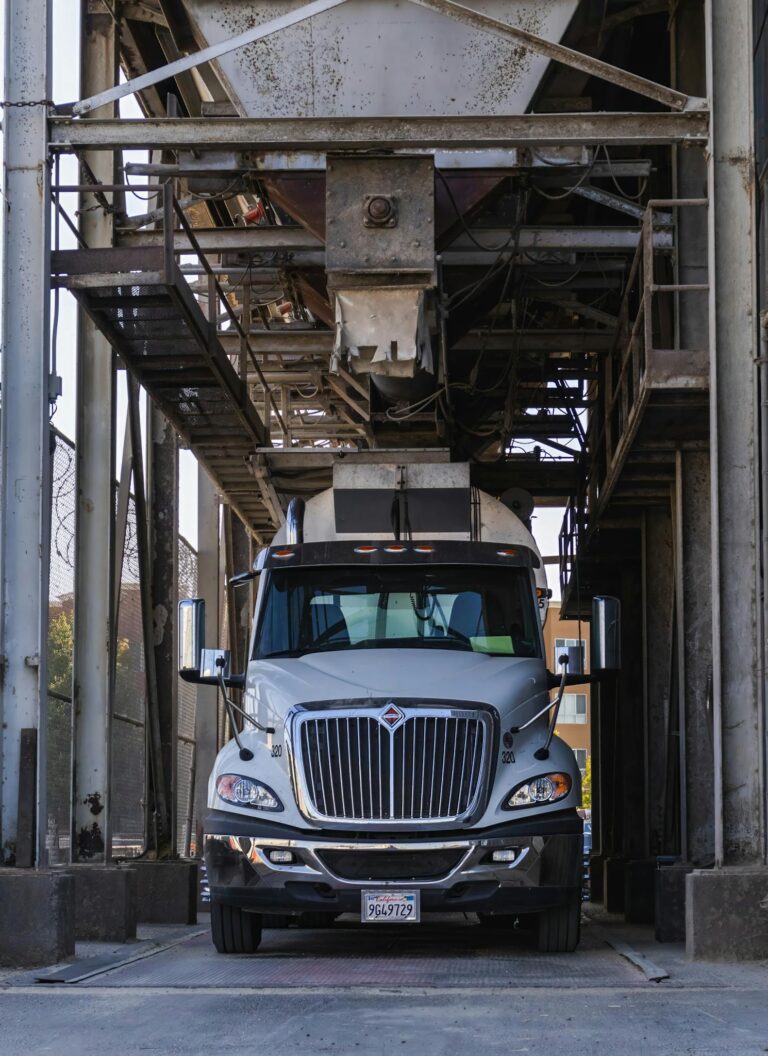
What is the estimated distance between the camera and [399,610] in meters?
12.2

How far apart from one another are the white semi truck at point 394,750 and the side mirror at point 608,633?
0.04 feet

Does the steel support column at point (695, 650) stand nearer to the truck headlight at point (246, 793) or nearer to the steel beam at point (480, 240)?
the steel beam at point (480, 240)

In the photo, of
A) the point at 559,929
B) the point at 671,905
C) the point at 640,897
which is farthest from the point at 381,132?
the point at 640,897

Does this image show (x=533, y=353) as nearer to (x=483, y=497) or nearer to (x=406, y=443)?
(x=406, y=443)

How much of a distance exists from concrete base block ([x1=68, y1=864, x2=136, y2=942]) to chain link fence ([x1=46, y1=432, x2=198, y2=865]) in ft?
1.51

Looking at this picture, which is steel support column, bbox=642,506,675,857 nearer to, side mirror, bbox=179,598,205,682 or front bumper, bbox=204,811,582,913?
front bumper, bbox=204,811,582,913

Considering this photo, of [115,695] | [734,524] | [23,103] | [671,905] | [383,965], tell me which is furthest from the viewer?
[115,695]

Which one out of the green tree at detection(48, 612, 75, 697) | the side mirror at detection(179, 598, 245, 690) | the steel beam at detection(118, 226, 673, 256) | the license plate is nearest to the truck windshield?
the side mirror at detection(179, 598, 245, 690)

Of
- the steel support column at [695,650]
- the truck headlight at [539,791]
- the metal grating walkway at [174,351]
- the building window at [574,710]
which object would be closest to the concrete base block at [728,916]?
the truck headlight at [539,791]

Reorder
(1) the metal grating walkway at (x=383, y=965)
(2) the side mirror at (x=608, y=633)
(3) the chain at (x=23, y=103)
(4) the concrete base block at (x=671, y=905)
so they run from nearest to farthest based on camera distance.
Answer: (1) the metal grating walkway at (x=383, y=965) < (2) the side mirror at (x=608, y=633) < (3) the chain at (x=23, y=103) < (4) the concrete base block at (x=671, y=905)

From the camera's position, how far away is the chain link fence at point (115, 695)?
14.5 metres

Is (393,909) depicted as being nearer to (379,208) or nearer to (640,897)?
(379,208)

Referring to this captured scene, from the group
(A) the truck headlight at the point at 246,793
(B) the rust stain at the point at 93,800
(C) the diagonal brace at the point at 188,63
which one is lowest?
(B) the rust stain at the point at 93,800

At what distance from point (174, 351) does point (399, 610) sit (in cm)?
378
